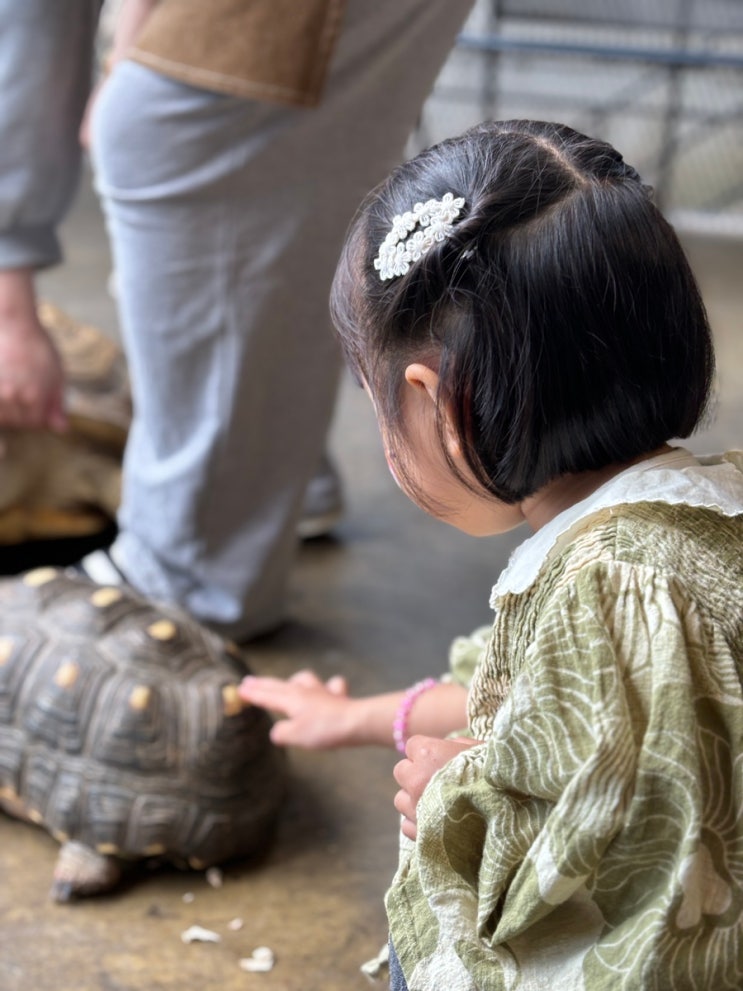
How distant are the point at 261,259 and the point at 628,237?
34.9 inches

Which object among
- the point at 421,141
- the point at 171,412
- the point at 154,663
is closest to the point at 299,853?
the point at 154,663

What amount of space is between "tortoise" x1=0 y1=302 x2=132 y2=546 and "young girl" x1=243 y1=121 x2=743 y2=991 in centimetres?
137

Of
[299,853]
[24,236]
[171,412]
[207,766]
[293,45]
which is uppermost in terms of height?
[293,45]

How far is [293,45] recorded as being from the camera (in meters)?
1.51

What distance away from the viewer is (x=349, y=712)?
128cm

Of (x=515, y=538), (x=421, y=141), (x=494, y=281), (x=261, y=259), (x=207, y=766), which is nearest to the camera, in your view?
(x=494, y=281)

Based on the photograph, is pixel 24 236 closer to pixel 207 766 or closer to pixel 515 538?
pixel 207 766

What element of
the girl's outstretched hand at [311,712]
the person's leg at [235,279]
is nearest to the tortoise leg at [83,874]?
the girl's outstretched hand at [311,712]

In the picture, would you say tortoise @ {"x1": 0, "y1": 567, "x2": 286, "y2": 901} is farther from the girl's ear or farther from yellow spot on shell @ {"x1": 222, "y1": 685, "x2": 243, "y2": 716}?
the girl's ear

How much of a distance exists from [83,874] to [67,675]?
0.23 metres

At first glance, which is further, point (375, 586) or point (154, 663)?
point (375, 586)

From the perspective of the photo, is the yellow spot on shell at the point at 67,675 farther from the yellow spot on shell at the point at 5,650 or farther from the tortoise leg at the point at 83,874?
the tortoise leg at the point at 83,874

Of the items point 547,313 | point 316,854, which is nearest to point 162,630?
point 316,854

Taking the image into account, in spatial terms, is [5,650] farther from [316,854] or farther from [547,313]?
[547,313]
